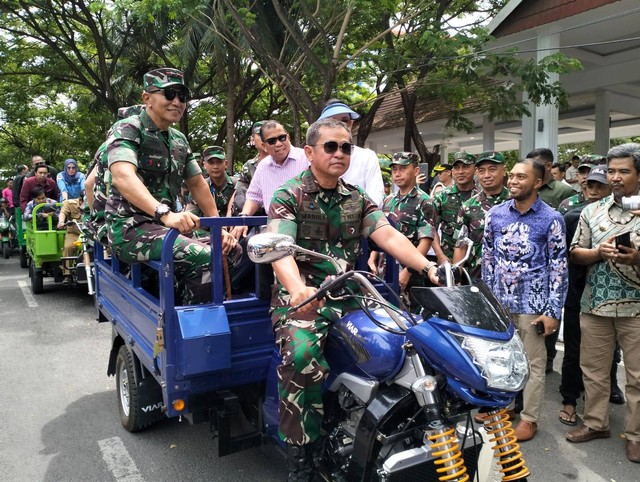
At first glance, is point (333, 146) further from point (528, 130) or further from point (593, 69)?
point (593, 69)

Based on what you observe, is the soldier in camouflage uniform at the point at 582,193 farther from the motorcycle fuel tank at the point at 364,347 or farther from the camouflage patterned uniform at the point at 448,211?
the motorcycle fuel tank at the point at 364,347

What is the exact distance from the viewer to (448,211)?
5.20 meters

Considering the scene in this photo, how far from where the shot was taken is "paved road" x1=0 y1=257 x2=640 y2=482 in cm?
332

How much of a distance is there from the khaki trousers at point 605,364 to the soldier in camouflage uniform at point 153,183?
248 centimetres

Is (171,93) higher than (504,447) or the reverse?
higher

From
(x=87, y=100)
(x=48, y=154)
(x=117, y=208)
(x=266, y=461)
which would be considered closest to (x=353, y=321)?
(x=266, y=461)

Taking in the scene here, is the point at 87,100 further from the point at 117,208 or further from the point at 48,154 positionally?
the point at 117,208

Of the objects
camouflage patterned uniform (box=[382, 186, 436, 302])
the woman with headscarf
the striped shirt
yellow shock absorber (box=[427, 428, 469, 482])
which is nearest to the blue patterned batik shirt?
camouflage patterned uniform (box=[382, 186, 436, 302])

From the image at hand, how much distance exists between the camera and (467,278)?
7.36 feet

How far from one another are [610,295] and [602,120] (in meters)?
11.9

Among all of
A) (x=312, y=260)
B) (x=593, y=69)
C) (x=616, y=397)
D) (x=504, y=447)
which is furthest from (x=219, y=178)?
(x=593, y=69)

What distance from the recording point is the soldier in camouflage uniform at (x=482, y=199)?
4453 mm

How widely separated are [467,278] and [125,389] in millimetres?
2793

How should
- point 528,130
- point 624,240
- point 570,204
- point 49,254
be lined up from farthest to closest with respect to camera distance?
point 528,130, point 49,254, point 570,204, point 624,240
